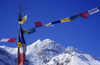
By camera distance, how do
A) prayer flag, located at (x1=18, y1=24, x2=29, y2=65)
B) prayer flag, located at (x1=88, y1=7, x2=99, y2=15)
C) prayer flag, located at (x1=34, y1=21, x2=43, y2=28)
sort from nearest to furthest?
prayer flag, located at (x1=18, y1=24, x2=29, y2=65), prayer flag, located at (x1=88, y1=7, x2=99, y2=15), prayer flag, located at (x1=34, y1=21, x2=43, y2=28)

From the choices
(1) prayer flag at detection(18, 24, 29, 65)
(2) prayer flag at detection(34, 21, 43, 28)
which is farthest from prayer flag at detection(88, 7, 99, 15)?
(1) prayer flag at detection(18, 24, 29, 65)

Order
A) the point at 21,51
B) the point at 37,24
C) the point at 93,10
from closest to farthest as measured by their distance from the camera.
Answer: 1. the point at 21,51
2. the point at 93,10
3. the point at 37,24

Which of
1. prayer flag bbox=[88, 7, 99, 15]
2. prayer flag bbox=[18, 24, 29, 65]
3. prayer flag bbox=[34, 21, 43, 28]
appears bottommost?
prayer flag bbox=[18, 24, 29, 65]

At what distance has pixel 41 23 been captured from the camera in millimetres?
9055

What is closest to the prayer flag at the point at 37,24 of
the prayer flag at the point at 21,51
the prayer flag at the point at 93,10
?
the prayer flag at the point at 21,51

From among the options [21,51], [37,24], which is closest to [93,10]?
[37,24]

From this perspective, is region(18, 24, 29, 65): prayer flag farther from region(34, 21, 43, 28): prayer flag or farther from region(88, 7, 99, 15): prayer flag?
region(88, 7, 99, 15): prayer flag

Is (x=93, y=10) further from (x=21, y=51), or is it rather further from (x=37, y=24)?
(x=21, y=51)

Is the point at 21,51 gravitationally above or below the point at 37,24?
below

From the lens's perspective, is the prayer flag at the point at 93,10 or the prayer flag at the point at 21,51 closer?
the prayer flag at the point at 21,51

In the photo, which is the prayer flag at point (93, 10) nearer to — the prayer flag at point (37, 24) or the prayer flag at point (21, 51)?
the prayer flag at point (37, 24)

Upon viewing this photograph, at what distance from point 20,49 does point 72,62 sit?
113319 millimetres

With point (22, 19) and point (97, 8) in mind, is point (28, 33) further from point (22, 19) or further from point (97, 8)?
point (97, 8)

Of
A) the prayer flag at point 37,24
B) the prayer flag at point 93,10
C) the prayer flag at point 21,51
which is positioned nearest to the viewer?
the prayer flag at point 21,51
